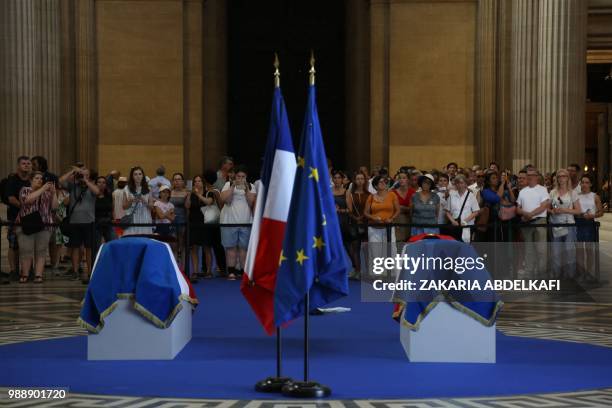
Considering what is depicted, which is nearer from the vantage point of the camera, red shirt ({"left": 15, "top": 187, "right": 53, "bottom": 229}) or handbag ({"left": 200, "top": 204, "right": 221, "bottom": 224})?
red shirt ({"left": 15, "top": 187, "right": 53, "bottom": 229})

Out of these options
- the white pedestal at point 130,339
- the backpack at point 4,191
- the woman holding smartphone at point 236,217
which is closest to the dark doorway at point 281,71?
the woman holding smartphone at point 236,217

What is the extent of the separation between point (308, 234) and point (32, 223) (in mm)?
10173

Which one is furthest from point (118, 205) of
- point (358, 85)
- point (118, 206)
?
point (358, 85)

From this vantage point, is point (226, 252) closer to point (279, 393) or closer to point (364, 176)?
point (364, 176)

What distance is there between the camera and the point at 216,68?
1358 inches

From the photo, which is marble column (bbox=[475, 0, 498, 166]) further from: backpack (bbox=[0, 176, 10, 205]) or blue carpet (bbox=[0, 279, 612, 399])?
blue carpet (bbox=[0, 279, 612, 399])

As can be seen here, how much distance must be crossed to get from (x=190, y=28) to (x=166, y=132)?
3.01m

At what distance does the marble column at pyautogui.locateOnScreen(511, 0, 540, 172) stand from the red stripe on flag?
17.0 meters

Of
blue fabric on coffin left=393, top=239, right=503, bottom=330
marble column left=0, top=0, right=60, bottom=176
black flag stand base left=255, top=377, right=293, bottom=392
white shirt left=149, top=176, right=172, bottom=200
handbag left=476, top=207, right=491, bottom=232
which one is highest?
marble column left=0, top=0, right=60, bottom=176

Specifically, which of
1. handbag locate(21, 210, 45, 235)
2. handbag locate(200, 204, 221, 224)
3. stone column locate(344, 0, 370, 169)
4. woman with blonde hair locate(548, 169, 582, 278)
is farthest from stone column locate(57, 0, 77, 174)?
woman with blonde hair locate(548, 169, 582, 278)

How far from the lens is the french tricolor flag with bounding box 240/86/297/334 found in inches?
366

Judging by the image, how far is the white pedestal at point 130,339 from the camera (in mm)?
10711

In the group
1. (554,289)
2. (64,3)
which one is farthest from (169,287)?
(64,3)

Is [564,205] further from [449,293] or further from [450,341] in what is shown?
[450,341]
